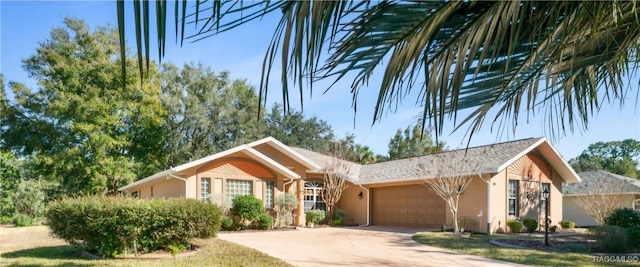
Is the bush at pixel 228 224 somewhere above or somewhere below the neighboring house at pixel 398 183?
below

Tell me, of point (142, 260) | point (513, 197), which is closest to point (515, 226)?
point (513, 197)

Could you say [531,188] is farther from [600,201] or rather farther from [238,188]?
[238,188]

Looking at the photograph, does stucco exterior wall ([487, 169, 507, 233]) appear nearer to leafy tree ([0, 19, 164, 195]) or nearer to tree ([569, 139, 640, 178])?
leafy tree ([0, 19, 164, 195])

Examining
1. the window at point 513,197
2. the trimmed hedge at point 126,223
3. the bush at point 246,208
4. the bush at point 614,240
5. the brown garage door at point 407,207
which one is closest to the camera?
the trimmed hedge at point 126,223

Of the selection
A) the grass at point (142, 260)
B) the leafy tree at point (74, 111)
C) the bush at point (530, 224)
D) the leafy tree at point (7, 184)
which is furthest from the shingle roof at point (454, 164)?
the leafy tree at point (7, 184)

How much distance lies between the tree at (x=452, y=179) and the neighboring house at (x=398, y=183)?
0.56 feet

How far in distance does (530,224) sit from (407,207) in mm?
5338

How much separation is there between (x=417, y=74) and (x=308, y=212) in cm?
2019

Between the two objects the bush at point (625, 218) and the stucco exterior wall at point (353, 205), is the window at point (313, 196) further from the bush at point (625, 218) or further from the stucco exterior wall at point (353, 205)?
the bush at point (625, 218)

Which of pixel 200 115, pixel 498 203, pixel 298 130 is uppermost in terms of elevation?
pixel 200 115

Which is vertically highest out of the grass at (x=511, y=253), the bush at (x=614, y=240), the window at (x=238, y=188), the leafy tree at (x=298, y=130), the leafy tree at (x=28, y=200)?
the leafy tree at (x=298, y=130)

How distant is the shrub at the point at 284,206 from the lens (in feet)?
66.4

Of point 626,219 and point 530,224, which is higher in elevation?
point 626,219

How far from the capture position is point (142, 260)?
32.0ft
